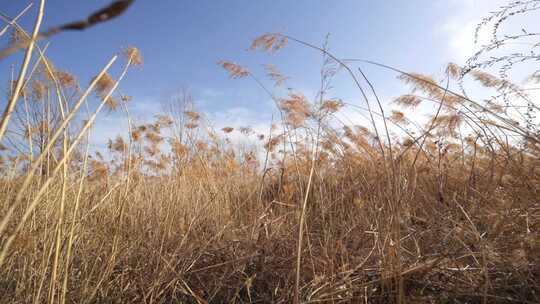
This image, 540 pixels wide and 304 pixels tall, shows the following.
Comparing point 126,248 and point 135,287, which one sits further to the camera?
point 126,248

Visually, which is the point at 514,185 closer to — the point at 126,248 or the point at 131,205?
the point at 126,248

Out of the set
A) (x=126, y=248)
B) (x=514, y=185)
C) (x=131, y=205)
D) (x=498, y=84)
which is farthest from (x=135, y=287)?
(x=498, y=84)

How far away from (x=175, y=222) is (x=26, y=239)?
2.83 ft

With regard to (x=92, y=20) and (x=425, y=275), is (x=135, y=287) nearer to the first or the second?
(x=425, y=275)

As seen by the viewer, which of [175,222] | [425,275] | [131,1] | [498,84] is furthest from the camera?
[498,84]

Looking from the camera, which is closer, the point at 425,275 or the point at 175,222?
the point at 425,275

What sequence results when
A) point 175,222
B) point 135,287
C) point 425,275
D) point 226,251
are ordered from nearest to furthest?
1. point 425,275
2. point 135,287
3. point 226,251
4. point 175,222

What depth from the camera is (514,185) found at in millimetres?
1598

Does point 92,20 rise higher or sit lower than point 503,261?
higher

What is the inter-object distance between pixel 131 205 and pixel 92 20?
7.11 ft

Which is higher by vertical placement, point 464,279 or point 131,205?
point 131,205

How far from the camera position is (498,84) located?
2.24 metres

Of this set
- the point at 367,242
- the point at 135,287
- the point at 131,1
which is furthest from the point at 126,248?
the point at 131,1

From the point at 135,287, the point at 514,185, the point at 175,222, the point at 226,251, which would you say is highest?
the point at 514,185
